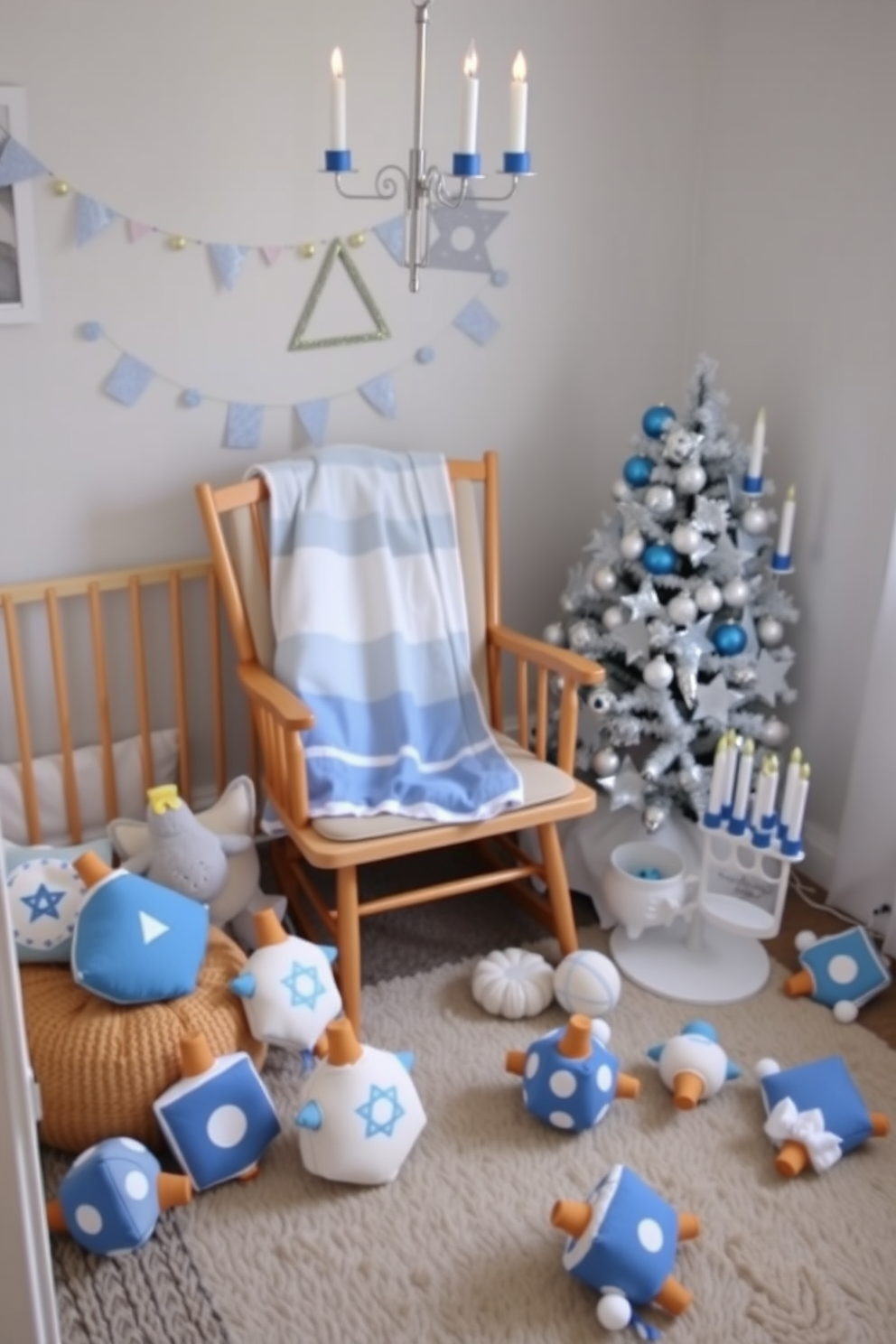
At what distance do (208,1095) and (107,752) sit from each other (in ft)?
2.97

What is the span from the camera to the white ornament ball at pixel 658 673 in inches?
100

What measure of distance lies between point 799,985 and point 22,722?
160cm

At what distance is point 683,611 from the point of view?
254 cm

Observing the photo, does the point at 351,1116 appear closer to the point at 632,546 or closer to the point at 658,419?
the point at 632,546

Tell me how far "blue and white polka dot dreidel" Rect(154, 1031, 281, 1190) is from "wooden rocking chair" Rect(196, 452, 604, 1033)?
1.08ft

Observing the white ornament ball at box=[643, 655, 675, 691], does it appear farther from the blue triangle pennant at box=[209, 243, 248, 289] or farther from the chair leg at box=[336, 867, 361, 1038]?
the blue triangle pennant at box=[209, 243, 248, 289]

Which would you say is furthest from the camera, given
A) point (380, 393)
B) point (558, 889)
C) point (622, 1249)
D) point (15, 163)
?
point (380, 393)

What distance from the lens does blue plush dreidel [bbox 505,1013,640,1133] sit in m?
2.06

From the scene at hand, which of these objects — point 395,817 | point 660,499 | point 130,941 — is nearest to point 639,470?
point 660,499

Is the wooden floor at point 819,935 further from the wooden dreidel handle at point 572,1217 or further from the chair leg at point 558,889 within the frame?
the wooden dreidel handle at point 572,1217

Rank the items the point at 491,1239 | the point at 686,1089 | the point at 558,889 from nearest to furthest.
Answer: the point at 491,1239, the point at 686,1089, the point at 558,889

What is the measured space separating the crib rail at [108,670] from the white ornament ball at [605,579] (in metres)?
0.80

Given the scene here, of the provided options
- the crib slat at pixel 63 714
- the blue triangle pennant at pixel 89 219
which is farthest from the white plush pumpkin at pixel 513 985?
the blue triangle pennant at pixel 89 219

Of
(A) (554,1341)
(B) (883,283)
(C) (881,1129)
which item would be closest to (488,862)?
(C) (881,1129)
